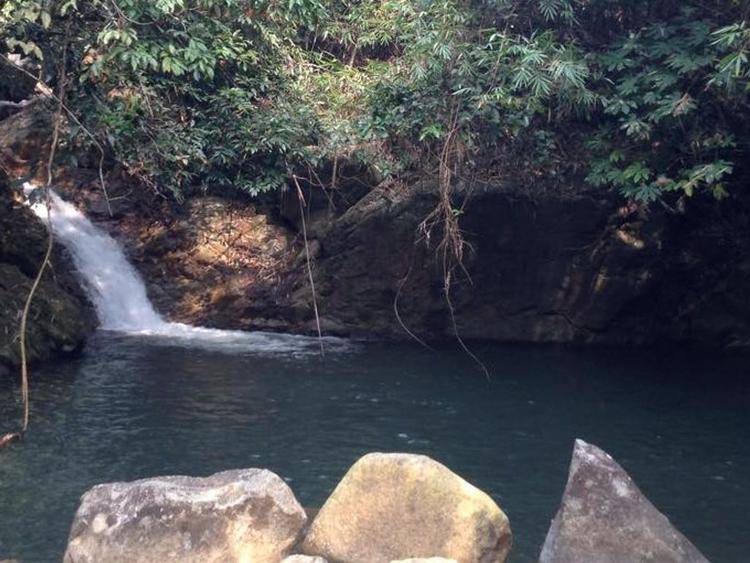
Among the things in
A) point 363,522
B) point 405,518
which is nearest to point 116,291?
point 363,522

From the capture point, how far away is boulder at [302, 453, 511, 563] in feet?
24.2

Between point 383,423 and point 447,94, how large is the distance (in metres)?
4.29

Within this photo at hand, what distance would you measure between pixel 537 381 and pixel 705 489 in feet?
17.1

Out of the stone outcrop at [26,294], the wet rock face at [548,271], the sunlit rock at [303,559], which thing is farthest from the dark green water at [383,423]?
the sunlit rock at [303,559]

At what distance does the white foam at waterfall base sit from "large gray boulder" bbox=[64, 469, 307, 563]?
33.2 feet

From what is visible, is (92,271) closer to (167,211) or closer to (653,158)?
(167,211)

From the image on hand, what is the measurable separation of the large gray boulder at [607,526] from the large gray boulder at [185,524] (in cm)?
192

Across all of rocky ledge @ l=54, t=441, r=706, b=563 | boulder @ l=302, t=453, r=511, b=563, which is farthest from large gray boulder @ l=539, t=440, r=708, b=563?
boulder @ l=302, t=453, r=511, b=563

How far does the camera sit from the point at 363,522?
298 inches

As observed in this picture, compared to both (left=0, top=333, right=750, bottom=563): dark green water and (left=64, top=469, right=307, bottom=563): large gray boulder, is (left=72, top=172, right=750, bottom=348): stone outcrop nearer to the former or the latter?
(left=0, top=333, right=750, bottom=563): dark green water

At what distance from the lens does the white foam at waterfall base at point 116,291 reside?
17984 mm

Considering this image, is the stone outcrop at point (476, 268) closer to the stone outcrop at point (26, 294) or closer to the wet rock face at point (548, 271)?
the wet rock face at point (548, 271)

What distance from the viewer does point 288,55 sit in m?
19.5

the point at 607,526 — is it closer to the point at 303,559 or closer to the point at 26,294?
the point at 303,559
